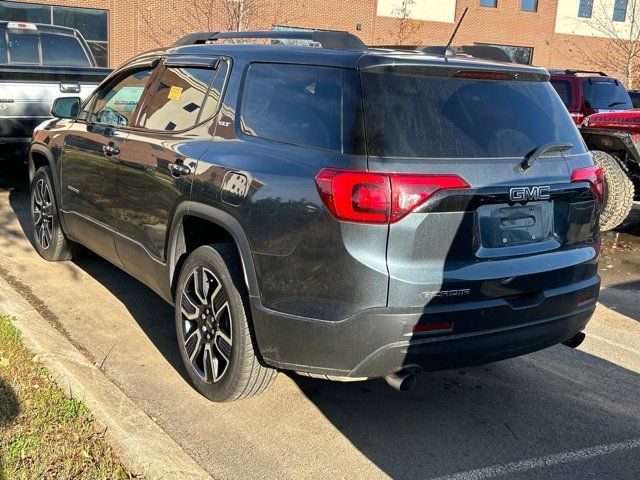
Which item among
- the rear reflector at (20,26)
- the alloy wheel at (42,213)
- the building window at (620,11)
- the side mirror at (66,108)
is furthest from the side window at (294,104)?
the building window at (620,11)

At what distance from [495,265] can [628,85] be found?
3224 cm

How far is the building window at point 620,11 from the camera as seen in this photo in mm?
37544

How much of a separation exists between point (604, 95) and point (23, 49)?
9.21 meters

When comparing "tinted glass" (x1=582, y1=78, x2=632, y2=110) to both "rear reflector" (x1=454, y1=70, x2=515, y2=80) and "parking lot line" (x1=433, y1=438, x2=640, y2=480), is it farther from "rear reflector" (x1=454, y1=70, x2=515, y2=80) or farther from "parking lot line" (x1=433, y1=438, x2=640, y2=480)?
"parking lot line" (x1=433, y1=438, x2=640, y2=480)

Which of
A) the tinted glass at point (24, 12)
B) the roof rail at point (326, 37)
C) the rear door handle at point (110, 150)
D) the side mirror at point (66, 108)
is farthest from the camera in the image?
the tinted glass at point (24, 12)

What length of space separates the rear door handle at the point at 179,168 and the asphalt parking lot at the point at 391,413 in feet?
3.93

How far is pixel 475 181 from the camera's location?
Answer: 337 cm

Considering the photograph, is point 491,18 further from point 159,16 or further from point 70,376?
point 70,376

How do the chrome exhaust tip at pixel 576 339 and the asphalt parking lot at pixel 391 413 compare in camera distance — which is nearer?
the asphalt parking lot at pixel 391 413

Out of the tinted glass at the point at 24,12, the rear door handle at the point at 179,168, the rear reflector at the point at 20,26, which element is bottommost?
the rear door handle at the point at 179,168

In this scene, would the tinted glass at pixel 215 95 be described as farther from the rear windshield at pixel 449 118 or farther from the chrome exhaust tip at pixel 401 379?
the chrome exhaust tip at pixel 401 379

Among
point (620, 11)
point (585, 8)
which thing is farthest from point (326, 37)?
point (620, 11)

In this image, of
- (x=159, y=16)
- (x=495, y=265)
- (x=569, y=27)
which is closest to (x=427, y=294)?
(x=495, y=265)

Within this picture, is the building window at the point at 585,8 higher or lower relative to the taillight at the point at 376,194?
higher
